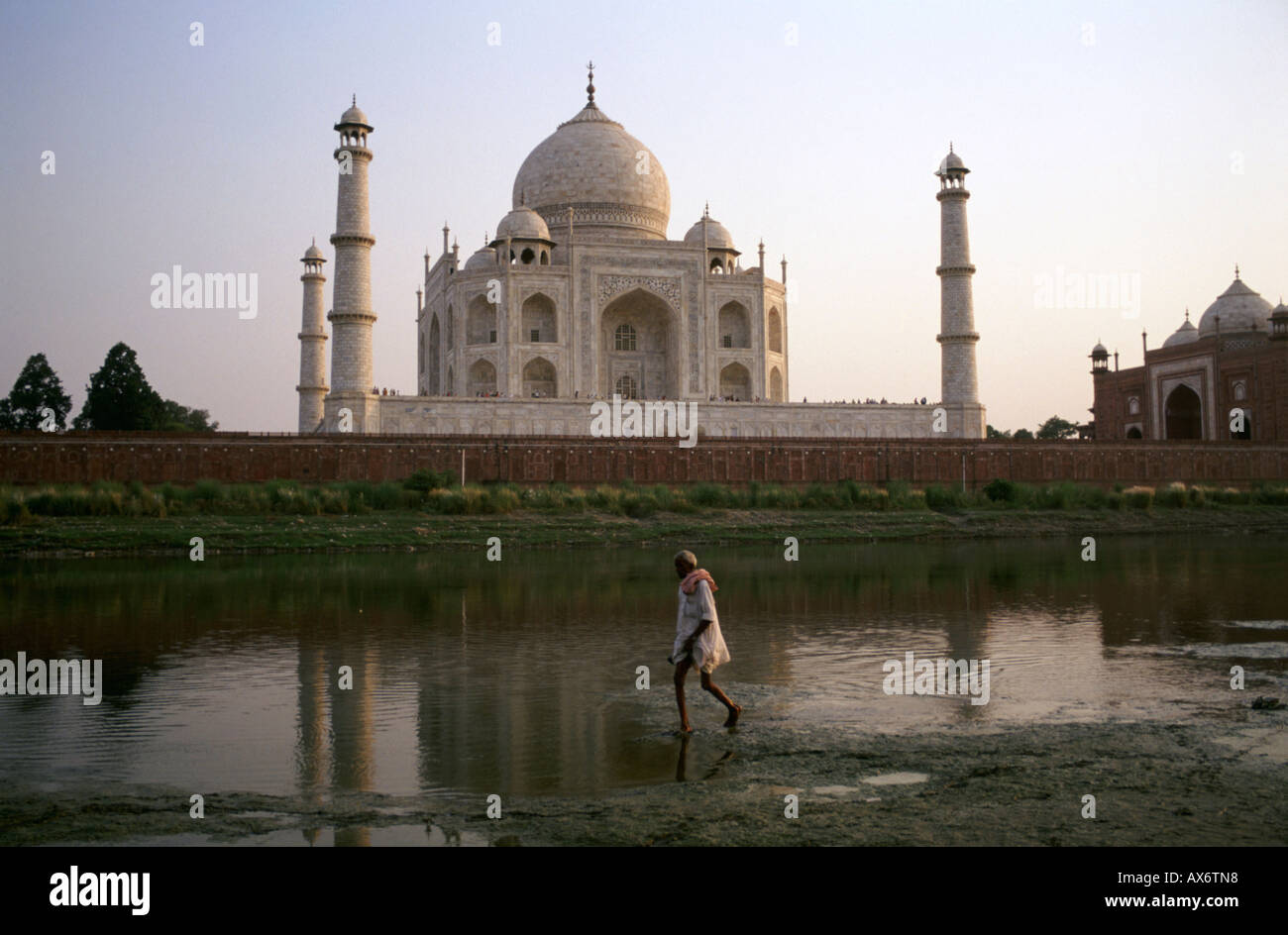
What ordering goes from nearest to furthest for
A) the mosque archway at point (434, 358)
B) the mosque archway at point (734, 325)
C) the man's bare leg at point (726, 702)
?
the man's bare leg at point (726, 702) → the mosque archway at point (734, 325) → the mosque archway at point (434, 358)

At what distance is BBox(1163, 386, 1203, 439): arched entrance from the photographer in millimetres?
43062

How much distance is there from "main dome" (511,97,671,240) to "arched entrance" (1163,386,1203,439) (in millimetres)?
20933

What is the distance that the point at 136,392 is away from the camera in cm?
3725

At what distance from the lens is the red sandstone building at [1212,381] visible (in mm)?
38281

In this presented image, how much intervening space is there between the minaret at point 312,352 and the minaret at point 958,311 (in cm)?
2111

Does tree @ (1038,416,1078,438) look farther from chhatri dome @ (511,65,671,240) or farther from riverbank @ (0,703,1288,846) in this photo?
riverbank @ (0,703,1288,846)

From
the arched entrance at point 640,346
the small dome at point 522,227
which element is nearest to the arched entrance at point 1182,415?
the arched entrance at point 640,346

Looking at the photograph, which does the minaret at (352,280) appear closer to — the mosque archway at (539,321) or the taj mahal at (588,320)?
the taj mahal at (588,320)

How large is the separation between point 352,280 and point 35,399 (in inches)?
685

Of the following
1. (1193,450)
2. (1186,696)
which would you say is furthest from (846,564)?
(1193,450)

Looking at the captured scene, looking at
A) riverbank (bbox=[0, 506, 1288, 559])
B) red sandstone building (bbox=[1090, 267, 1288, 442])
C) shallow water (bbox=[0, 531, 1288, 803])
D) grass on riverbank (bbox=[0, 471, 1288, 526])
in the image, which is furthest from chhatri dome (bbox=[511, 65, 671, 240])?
shallow water (bbox=[0, 531, 1288, 803])
